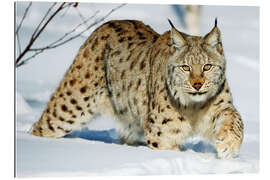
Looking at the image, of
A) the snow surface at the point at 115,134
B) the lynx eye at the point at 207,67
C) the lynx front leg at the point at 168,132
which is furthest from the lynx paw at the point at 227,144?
the lynx eye at the point at 207,67

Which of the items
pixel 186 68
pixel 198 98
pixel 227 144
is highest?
pixel 186 68

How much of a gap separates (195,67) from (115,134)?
111cm

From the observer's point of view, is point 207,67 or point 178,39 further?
point 178,39

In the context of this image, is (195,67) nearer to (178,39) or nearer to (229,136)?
(178,39)

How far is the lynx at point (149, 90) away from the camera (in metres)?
4.30

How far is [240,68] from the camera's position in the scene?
4.92 meters

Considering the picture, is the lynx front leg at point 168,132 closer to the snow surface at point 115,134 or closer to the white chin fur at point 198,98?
the snow surface at point 115,134

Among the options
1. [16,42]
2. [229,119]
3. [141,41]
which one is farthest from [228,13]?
[16,42]

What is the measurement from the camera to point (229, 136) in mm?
4211

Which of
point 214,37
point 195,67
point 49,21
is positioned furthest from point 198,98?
point 49,21

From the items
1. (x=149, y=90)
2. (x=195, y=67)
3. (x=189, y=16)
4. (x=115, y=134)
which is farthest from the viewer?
(x=115, y=134)

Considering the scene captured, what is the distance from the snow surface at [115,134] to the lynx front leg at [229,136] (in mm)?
156

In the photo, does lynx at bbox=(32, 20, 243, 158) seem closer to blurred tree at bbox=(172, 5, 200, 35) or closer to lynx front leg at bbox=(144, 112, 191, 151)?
lynx front leg at bbox=(144, 112, 191, 151)
